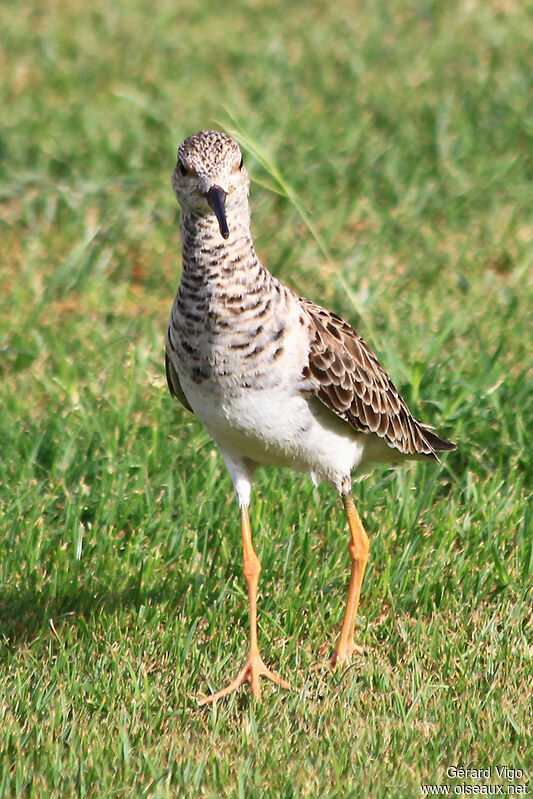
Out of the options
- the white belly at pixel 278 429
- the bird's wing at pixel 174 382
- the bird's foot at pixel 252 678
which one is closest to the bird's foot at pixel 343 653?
the bird's foot at pixel 252 678

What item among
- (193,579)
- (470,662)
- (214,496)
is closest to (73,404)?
(214,496)

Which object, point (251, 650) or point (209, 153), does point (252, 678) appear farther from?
point (209, 153)

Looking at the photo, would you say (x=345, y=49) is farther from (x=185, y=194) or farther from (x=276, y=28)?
(x=185, y=194)

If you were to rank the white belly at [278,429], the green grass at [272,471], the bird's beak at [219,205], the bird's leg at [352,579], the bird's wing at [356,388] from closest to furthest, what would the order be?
the bird's beak at [219,205], the green grass at [272,471], the white belly at [278,429], the bird's wing at [356,388], the bird's leg at [352,579]

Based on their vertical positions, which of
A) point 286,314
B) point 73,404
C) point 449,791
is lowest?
point 73,404

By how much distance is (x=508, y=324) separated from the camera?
693 centimetres

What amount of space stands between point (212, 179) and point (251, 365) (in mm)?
685

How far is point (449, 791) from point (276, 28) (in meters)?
8.08

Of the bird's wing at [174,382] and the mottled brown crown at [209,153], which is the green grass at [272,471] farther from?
the mottled brown crown at [209,153]

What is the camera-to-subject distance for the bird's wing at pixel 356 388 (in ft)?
15.3

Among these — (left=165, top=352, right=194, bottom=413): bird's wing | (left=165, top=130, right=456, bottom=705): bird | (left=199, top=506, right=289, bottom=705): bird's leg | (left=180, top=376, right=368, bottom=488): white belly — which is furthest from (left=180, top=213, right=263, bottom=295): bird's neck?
(left=199, top=506, right=289, bottom=705): bird's leg

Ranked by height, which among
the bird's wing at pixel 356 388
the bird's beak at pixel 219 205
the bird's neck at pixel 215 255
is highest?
the bird's beak at pixel 219 205

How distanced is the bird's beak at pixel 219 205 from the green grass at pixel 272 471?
4.27ft

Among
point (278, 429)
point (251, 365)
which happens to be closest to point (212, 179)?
point (251, 365)
